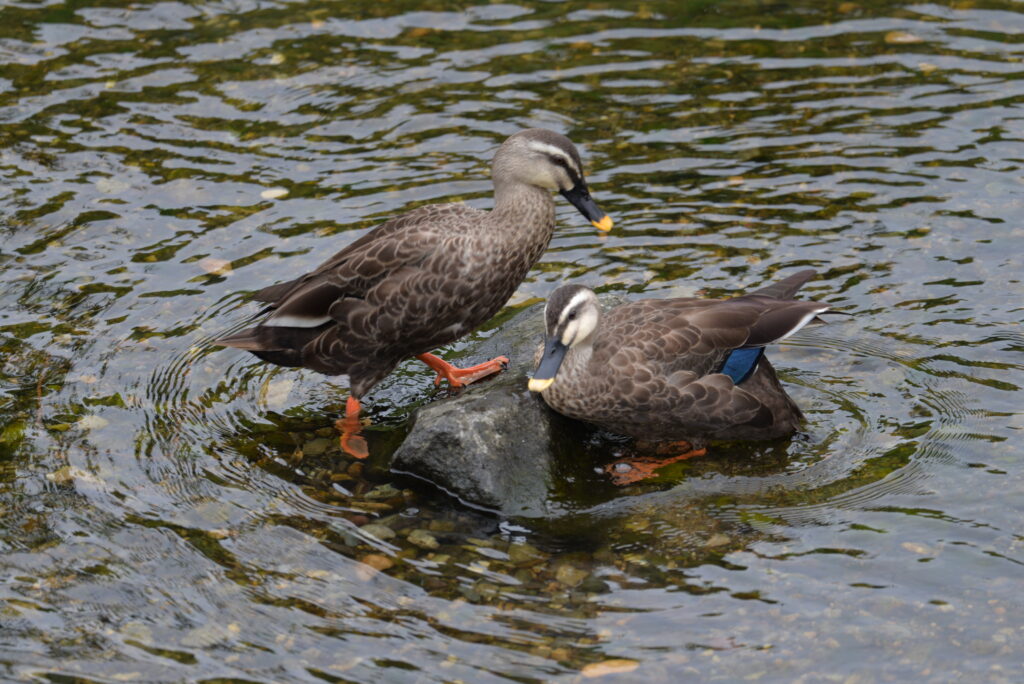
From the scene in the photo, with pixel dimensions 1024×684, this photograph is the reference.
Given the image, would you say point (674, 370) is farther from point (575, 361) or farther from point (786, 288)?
point (786, 288)

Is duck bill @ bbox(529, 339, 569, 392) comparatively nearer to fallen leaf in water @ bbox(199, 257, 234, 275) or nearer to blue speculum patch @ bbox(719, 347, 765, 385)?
blue speculum patch @ bbox(719, 347, 765, 385)

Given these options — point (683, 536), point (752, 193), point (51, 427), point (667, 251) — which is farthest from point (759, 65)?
point (51, 427)

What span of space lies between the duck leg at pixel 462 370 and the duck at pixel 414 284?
0.02 m

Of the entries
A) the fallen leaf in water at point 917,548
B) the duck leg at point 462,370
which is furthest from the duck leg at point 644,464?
the fallen leaf in water at point 917,548

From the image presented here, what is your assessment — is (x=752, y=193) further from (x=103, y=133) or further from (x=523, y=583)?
(x=103, y=133)

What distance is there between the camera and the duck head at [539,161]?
7.92m

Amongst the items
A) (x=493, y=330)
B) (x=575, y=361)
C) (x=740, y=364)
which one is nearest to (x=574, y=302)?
(x=575, y=361)

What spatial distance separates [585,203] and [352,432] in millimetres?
2118

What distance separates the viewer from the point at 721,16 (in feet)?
43.0

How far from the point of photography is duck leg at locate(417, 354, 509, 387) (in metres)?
8.13

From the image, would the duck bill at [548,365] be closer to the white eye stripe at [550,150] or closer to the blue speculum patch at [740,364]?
the blue speculum patch at [740,364]

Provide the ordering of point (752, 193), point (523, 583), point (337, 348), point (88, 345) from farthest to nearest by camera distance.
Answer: point (752, 193) < point (88, 345) < point (337, 348) < point (523, 583)

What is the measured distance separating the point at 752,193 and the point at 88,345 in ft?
17.3

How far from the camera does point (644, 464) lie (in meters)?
7.27
